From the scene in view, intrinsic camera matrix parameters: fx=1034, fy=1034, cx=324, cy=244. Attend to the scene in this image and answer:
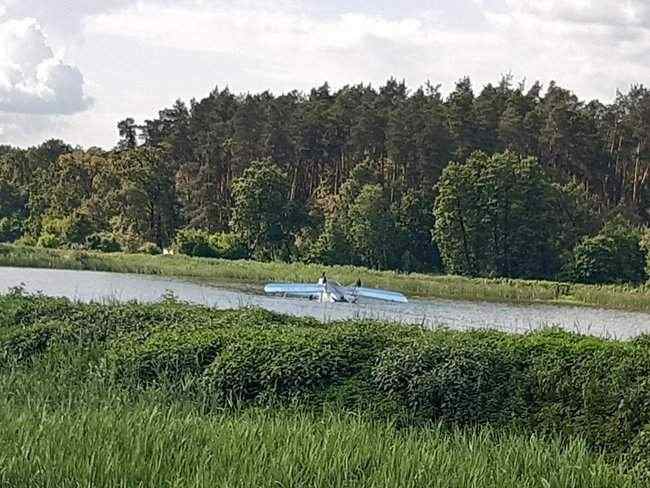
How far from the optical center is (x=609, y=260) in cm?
4616

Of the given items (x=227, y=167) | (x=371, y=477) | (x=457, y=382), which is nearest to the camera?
(x=371, y=477)

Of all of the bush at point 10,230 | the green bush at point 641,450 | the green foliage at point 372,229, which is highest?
the green foliage at point 372,229

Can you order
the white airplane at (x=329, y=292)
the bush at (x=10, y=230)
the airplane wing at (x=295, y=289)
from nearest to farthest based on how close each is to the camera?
the white airplane at (x=329, y=292)
the airplane wing at (x=295, y=289)
the bush at (x=10, y=230)

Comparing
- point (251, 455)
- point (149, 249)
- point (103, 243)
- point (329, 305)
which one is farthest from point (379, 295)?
point (103, 243)

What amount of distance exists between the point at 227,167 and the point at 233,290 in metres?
33.0

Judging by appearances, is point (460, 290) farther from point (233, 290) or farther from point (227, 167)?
point (227, 167)

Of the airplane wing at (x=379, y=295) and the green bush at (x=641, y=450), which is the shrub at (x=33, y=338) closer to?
the green bush at (x=641, y=450)

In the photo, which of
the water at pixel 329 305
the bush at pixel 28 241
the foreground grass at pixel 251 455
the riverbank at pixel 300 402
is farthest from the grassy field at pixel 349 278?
the foreground grass at pixel 251 455

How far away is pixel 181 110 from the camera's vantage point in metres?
69.9

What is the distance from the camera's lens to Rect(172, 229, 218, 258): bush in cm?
5456

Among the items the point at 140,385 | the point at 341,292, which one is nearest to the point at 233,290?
the point at 341,292

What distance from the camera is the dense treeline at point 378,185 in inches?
1951

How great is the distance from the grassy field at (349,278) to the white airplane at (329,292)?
5.91m

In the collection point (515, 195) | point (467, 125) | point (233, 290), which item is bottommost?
point (233, 290)
